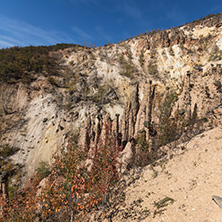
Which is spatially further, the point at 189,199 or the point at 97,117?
the point at 97,117

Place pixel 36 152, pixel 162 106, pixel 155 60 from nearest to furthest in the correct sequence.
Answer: pixel 36 152, pixel 162 106, pixel 155 60

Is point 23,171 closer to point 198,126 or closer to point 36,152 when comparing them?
point 36,152

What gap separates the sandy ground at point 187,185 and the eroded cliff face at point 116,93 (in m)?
5.94

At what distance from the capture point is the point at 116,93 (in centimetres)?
2991

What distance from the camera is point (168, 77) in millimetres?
30578

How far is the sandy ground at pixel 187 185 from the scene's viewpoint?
23.1ft

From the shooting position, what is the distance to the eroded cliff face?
74.7ft

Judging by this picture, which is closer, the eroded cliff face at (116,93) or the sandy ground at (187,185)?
the sandy ground at (187,185)

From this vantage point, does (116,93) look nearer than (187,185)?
No

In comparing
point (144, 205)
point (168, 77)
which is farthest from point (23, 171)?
point (168, 77)

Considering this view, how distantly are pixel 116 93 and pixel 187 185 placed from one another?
22.7 metres

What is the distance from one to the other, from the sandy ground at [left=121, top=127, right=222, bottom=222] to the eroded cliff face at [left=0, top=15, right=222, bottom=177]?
19.5 ft

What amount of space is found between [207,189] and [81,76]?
30.6 metres

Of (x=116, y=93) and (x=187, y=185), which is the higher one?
(x=116, y=93)
